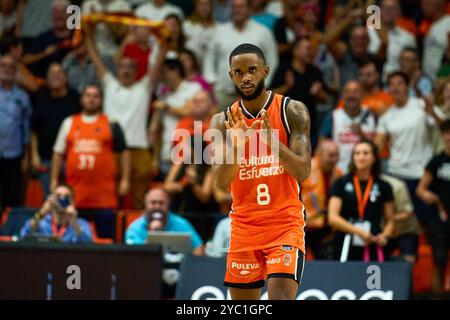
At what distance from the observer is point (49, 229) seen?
12070mm

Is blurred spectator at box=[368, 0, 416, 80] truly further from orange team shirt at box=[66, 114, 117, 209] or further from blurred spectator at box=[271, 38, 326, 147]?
orange team shirt at box=[66, 114, 117, 209]

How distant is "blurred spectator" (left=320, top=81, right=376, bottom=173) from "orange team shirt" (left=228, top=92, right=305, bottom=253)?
5.47 metres

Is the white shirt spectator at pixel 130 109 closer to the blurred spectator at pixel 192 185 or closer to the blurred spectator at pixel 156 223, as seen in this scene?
the blurred spectator at pixel 192 185

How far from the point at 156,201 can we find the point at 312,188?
223cm

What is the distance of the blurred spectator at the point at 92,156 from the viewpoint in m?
13.6

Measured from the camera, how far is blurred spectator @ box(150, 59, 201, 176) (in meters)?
14.5

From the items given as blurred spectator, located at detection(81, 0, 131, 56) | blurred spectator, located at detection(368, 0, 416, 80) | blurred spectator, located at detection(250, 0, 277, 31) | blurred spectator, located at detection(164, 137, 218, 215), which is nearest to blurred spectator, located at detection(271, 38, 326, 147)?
blurred spectator, located at detection(250, 0, 277, 31)

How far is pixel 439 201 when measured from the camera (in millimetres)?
12844

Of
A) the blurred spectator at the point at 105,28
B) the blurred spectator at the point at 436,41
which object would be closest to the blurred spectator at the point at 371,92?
the blurred spectator at the point at 436,41

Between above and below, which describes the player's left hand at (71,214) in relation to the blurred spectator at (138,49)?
below

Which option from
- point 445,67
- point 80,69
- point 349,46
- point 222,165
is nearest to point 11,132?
point 80,69

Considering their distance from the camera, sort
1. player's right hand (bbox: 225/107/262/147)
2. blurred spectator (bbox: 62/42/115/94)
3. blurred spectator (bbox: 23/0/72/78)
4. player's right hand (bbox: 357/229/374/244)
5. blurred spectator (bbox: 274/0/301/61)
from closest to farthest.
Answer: player's right hand (bbox: 225/107/262/147)
player's right hand (bbox: 357/229/374/244)
blurred spectator (bbox: 62/42/115/94)
blurred spectator (bbox: 23/0/72/78)
blurred spectator (bbox: 274/0/301/61)

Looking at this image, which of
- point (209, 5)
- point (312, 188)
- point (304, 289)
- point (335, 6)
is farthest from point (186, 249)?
point (335, 6)

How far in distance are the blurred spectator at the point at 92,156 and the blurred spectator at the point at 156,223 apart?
1475 millimetres
